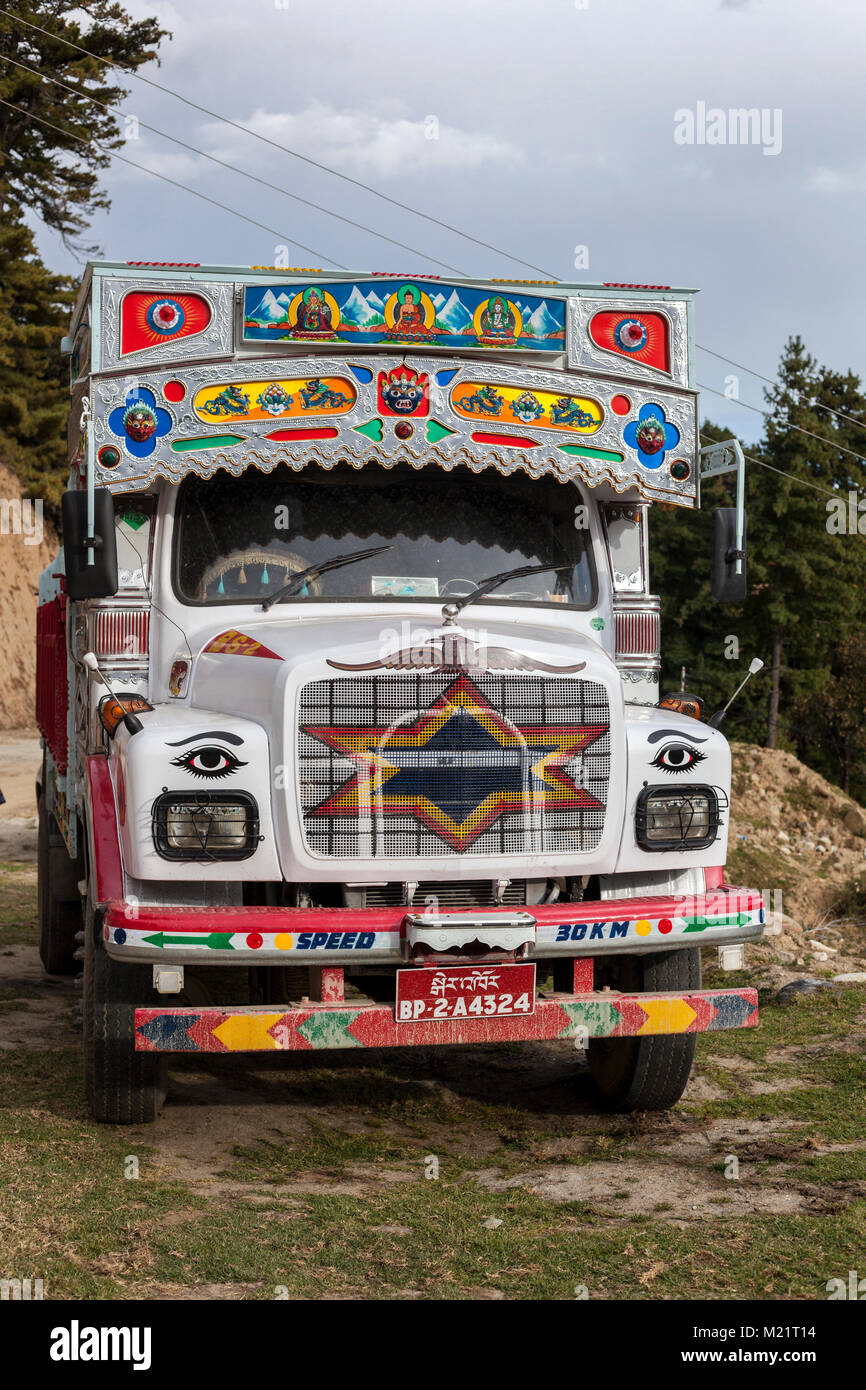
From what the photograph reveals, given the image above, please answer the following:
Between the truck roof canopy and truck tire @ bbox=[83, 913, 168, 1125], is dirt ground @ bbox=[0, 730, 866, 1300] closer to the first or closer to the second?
truck tire @ bbox=[83, 913, 168, 1125]

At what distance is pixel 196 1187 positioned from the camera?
5.20 m

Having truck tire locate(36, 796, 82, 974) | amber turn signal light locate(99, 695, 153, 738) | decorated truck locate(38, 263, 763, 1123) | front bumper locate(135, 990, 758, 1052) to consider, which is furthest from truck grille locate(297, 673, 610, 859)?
truck tire locate(36, 796, 82, 974)

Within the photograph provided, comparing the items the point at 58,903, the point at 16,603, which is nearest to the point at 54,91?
the point at 16,603

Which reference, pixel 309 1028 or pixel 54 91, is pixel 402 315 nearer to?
pixel 309 1028

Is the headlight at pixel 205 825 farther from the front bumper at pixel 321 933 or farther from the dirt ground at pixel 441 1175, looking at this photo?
the dirt ground at pixel 441 1175

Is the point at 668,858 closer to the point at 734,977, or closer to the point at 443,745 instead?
the point at 443,745

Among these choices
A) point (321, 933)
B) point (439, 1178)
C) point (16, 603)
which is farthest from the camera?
point (16, 603)

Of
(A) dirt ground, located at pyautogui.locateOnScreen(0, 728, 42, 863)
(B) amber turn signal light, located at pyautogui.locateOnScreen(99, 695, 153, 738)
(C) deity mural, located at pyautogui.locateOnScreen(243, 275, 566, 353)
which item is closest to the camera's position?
(B) amber turn signal light, located at pyautogui.locateOnScreen(99, 695, 153, 738)

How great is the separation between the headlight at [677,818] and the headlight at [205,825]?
4.74 ft

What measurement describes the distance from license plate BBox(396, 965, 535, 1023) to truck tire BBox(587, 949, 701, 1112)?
2.38 feet

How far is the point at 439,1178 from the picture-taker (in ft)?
17.9

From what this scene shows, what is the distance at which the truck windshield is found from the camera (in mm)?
6250

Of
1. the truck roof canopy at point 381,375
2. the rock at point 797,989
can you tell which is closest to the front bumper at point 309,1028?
the truck roof canopy at point 381,375

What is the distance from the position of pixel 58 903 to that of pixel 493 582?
13.3 feet
